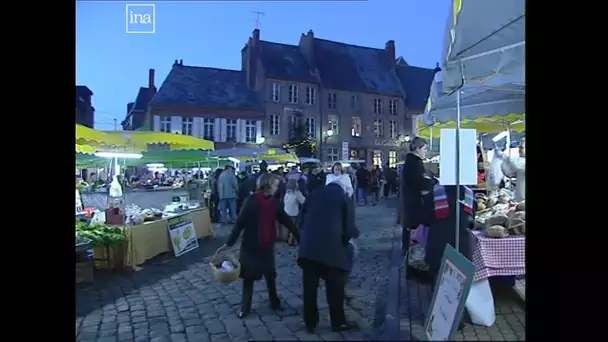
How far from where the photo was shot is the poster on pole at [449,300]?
75cm

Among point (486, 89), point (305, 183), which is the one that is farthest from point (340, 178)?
point (486, 89)

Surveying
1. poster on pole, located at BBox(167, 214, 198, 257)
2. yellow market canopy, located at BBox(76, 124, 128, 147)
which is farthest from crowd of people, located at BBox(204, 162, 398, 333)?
poster on pole, located at BBox(167, 214, 198, 257)

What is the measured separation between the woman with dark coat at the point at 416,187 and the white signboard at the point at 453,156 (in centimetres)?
4

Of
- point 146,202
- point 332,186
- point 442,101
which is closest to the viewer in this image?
point 332,186

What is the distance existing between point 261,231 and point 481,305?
0.49 metres

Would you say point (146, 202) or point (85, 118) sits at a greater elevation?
point (85, 118)

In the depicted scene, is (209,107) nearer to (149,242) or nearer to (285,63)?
(285,63)

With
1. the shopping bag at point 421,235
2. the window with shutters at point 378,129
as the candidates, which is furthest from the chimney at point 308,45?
the shopping bag at point 421,235

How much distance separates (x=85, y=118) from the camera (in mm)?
1203

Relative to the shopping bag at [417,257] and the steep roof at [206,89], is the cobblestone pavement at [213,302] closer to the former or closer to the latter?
the shopping bag at [417,257]

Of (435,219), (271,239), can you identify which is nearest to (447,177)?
(435,219)

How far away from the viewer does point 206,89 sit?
111 cm
